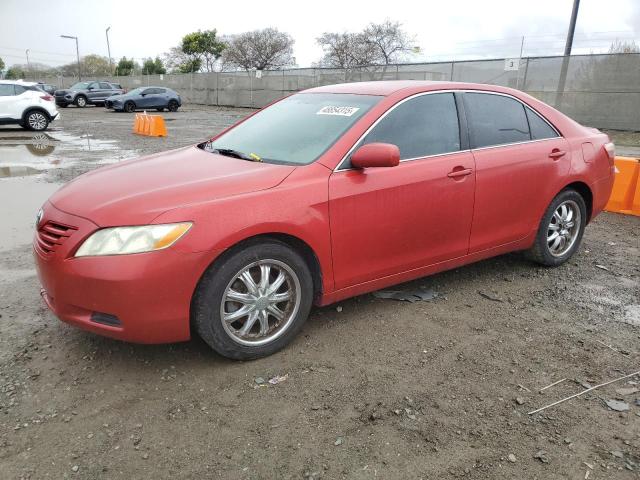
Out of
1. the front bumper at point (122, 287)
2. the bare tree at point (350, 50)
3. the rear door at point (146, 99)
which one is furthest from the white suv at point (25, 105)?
the bare tree at point (350, 50)

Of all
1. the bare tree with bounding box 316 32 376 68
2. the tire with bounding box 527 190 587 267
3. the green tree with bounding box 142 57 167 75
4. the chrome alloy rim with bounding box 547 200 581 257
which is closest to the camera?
the tire with bounding box 527 190 587 267

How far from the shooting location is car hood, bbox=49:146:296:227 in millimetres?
2928

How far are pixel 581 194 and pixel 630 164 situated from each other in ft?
8.60

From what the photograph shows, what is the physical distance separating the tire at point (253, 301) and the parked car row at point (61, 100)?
57.1ft

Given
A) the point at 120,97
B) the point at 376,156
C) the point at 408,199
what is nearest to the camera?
the point at 376,156

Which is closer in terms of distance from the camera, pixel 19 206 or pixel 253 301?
pixel 253 301

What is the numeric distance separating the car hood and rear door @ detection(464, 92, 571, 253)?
164 cm

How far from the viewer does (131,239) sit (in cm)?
284

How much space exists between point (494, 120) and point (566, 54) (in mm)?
18729

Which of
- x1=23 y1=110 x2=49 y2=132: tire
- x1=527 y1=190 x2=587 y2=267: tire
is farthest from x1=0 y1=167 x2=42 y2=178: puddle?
x1=527 y1=190 x2=587 y2=267: tire

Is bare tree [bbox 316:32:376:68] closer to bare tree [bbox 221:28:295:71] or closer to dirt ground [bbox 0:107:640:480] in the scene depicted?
bare tree [bbox 221:28:295:71]

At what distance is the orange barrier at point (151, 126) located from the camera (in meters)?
16.8

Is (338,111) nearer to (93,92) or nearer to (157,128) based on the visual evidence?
(157,128)

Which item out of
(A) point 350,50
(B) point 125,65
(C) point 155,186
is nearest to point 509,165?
(C) point 155,186
